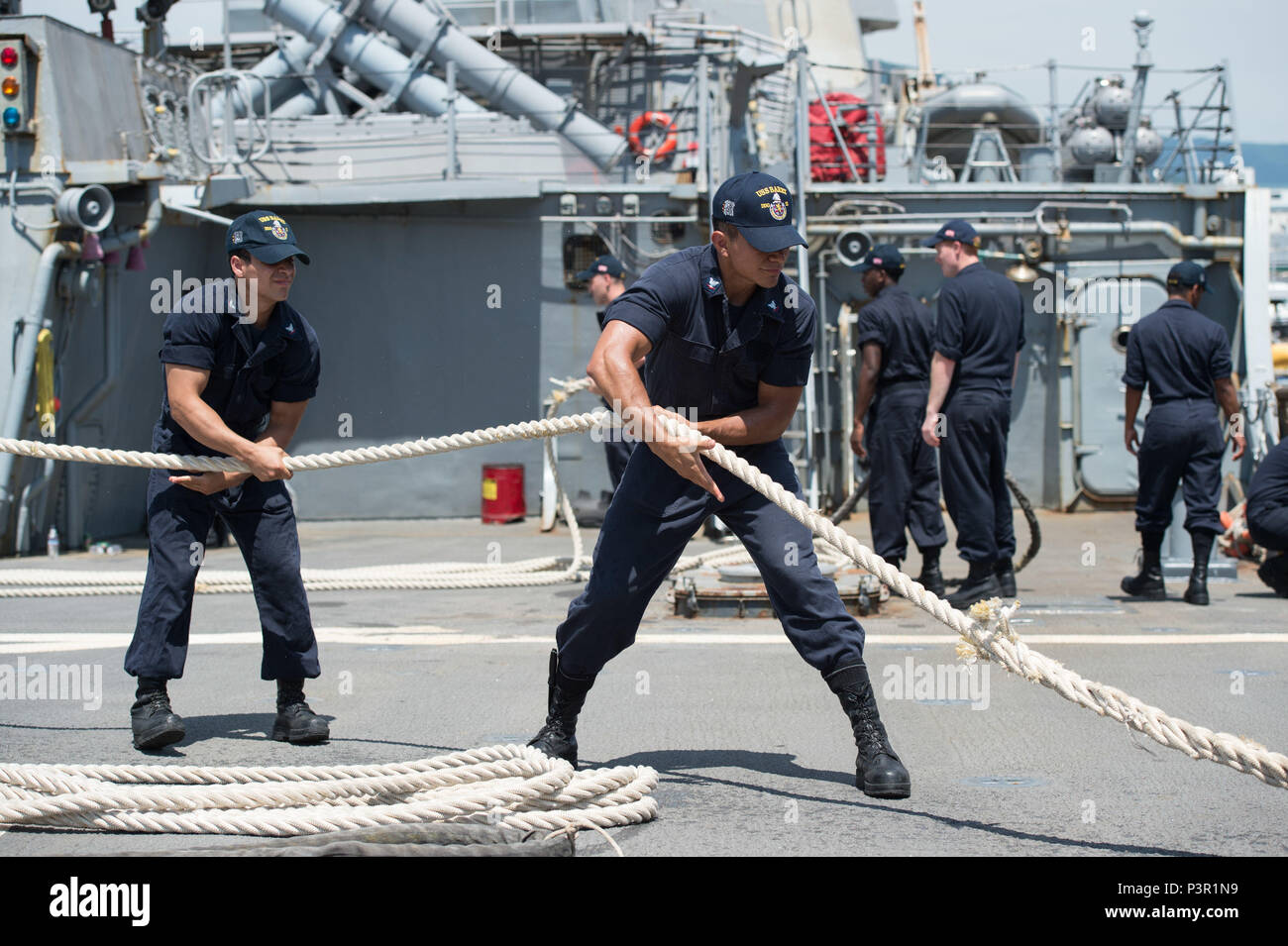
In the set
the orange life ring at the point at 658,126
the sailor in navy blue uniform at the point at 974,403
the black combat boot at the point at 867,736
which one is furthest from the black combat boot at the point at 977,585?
the orange life ring at the point at 658,126

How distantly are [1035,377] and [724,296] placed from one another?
10.1 m

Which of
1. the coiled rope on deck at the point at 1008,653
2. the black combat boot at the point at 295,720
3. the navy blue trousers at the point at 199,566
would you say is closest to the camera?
the coiled rope on deck at the point at 1008,653

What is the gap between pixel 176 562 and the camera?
4180mm

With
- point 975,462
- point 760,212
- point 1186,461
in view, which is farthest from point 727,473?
point 1186,461

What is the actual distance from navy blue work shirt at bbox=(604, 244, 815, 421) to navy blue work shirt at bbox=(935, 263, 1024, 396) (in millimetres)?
3172

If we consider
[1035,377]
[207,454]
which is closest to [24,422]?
[207,454]

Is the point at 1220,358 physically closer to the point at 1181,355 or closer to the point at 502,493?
the point at 1181,355

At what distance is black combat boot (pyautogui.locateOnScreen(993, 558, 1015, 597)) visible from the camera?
274 inches

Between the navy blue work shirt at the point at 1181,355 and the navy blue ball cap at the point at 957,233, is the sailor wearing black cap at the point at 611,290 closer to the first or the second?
the navy blue ball cap at the point at 957,233

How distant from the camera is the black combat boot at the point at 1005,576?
696 centimetres

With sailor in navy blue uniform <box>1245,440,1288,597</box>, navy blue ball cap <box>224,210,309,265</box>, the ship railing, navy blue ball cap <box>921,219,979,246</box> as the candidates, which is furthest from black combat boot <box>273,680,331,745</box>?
the ship railing

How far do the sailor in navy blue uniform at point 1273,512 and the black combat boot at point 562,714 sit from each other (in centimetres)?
474

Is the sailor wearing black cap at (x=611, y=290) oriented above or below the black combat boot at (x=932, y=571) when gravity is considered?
above
